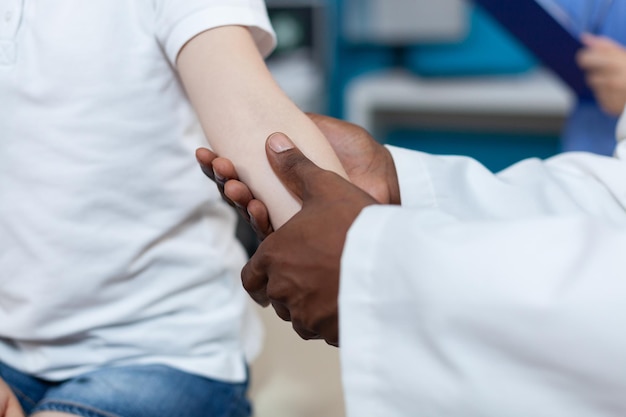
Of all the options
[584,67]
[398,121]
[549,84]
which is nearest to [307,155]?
[584,67]

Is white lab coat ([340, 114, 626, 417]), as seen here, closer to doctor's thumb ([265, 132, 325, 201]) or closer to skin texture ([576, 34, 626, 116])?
doctor's thumb ([265, 132, 325, 201])

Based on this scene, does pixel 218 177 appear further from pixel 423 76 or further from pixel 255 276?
pixel 423 76

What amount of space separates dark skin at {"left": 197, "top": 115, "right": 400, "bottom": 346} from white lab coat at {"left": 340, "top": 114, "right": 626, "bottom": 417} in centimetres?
2

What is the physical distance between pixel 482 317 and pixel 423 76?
2.44m

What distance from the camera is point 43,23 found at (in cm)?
77

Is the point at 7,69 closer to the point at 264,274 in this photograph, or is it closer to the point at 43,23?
the point at 43,23

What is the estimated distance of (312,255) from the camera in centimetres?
58

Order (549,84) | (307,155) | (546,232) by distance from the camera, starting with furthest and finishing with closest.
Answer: (549,84), (307,155), (546,232)

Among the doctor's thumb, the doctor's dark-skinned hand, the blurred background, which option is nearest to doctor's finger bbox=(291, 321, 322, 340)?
the doctor's dark-skinned hand

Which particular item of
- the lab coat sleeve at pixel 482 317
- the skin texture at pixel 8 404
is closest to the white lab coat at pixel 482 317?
the lab coat sleeve at pixel 482 317

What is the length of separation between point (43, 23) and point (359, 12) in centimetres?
217

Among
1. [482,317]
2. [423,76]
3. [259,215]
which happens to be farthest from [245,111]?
[423,76]

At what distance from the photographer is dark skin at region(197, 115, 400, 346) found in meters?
0.57

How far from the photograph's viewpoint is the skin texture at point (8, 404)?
775 millimetres
